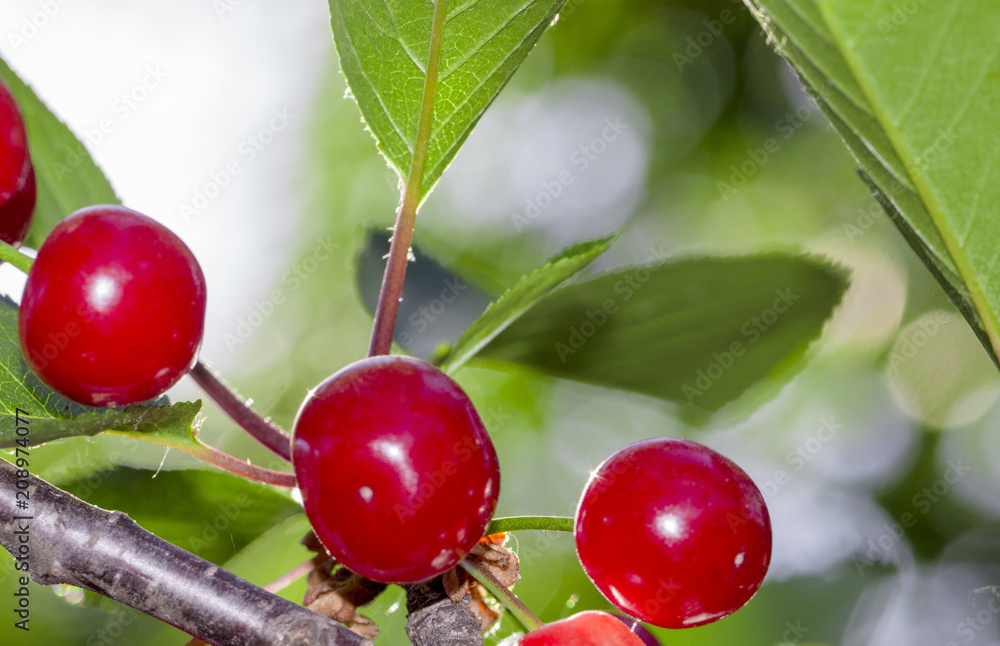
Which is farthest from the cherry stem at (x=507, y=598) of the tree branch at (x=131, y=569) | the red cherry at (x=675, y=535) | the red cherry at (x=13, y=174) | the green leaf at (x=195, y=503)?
the red cherry at (x=13, y=174)

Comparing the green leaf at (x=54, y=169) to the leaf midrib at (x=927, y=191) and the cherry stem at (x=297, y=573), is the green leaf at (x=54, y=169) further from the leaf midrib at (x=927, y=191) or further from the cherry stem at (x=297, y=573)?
the leaf midrib at (x=927, y=191)

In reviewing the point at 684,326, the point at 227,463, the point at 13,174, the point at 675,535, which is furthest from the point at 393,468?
the point at 684,326

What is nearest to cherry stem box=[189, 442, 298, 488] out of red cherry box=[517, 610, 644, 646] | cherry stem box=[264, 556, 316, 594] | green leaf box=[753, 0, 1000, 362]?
cherry stem box=[264, 556, 316, 594]

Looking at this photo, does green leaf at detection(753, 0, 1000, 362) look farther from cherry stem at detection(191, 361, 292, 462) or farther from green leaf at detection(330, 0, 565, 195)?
cherry stem at detection(191, 361, 292, 462)

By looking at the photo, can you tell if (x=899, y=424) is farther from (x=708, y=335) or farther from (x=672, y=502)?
(x=672, y=502)

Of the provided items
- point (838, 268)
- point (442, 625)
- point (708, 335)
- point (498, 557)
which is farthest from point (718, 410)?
point (442, 625)
